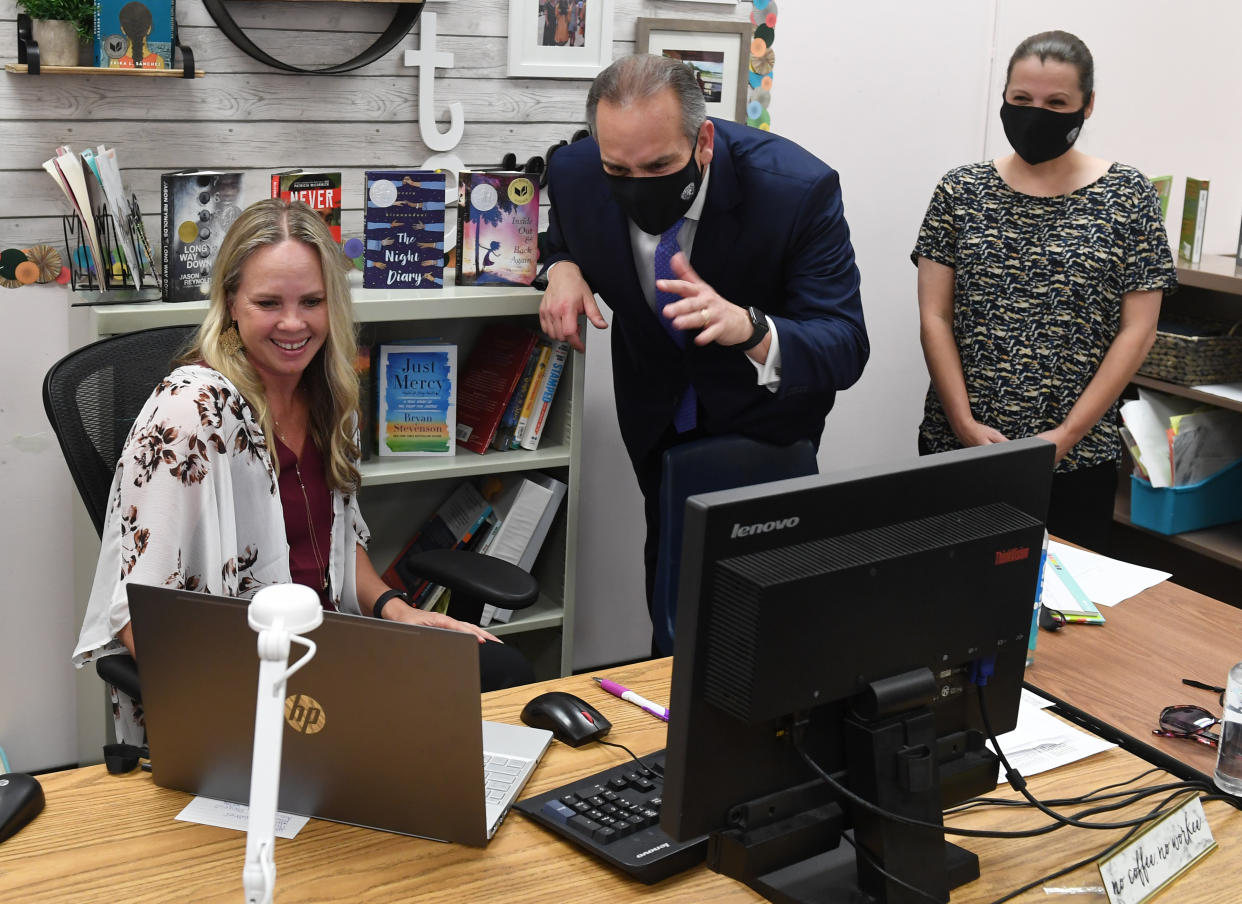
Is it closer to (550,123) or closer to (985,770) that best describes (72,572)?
(550,123)

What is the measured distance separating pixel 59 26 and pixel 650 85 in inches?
44.9

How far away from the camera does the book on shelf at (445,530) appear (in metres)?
2.90

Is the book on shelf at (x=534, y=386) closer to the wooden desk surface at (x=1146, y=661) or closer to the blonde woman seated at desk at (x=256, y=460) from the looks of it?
the blonde woman seated at desk at (x=256, y=460)

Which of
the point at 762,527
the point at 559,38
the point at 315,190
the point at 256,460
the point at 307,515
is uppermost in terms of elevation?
the point at 559,38

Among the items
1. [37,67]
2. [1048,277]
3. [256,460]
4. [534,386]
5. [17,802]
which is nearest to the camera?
[17,802]

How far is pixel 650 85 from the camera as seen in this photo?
2043 mm

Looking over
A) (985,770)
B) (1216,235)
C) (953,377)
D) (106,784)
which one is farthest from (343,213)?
(1216,235)

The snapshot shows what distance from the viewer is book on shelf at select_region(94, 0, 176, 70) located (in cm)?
235

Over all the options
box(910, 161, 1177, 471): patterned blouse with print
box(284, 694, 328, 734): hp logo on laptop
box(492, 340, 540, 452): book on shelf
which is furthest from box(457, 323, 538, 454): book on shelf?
box(284, 694, 328, 734): hp logo on laptop

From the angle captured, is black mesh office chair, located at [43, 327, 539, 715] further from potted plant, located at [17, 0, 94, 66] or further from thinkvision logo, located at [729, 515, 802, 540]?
thinkvision logo, located at [729, 515, 802, 540]

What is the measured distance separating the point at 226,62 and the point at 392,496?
1.02m

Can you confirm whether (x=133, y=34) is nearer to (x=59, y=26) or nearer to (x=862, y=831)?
(x=59, y=26)

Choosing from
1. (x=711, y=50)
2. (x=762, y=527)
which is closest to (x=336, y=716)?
(x=762, y=527)

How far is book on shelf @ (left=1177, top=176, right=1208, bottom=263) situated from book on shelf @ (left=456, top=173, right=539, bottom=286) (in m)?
1.96
